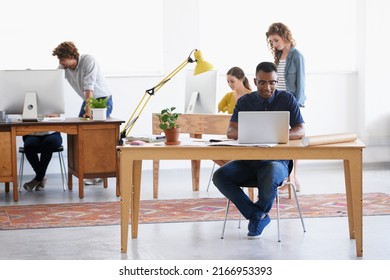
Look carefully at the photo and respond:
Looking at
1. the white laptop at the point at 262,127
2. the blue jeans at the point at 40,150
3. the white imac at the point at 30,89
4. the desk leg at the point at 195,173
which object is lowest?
the desk leg at the point at 195,173

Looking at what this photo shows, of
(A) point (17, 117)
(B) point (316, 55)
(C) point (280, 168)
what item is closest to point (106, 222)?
(C) point (280, 168)

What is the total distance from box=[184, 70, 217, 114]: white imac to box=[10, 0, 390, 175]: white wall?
1.58 m

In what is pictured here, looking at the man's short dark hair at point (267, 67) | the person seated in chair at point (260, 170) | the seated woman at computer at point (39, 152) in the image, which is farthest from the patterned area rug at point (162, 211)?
the man's short dark hair at point (267, 67)

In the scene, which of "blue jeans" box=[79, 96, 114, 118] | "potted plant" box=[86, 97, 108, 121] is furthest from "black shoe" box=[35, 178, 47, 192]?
"potted plant" box=[86, 97, 108, 121]

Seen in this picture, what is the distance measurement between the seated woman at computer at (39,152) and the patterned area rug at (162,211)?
97 centimetres

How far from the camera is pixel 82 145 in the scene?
705 cm

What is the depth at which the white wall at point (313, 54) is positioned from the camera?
8.59 metres

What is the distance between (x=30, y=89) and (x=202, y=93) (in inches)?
58.6

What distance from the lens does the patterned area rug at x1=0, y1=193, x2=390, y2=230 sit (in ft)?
19.4

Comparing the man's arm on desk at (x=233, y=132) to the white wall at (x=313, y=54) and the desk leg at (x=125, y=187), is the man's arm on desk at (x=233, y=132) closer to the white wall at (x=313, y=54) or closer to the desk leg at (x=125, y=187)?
the desk leg at (x=125, y=187)

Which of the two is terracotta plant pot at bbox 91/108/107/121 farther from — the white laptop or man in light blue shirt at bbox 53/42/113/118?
the white laptop

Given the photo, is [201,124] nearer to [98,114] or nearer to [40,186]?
[98,114]

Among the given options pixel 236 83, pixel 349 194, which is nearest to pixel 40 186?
pixel 236 83

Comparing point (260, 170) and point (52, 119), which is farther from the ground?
point (52, 119)
